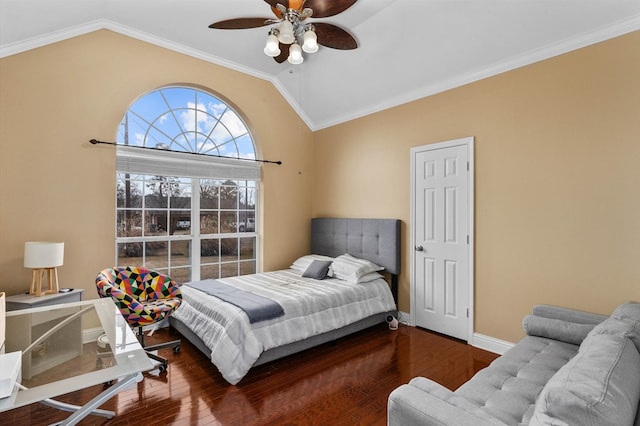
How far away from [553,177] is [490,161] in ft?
1.86

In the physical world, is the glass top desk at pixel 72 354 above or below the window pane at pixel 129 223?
below

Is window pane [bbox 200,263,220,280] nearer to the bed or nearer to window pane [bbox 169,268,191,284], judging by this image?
window pane [bbox 169,268,191,284]

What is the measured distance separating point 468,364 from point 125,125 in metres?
4.35

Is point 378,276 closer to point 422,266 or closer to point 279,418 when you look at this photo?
point 422,266

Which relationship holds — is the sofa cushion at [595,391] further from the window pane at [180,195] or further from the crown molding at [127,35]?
the crown molding at [127,35]

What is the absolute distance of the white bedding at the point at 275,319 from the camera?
262 cm

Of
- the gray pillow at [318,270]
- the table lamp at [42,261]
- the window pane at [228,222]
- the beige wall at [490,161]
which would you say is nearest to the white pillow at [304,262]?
the gray pillow at [318,270]

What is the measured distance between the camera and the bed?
8.71ft

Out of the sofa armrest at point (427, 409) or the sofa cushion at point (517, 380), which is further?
the sofa cushion at point (517, 380)

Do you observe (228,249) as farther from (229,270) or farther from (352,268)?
(352,268)

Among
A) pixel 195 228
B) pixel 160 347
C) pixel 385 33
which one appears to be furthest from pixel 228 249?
pixel 385 33

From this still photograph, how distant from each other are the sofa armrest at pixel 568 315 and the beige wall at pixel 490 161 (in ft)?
0.88

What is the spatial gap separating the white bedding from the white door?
502 mm

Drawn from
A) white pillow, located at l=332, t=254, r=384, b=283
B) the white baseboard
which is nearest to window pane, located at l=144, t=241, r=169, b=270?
white pillow, located at l=332, t=254, r=384, b=283
